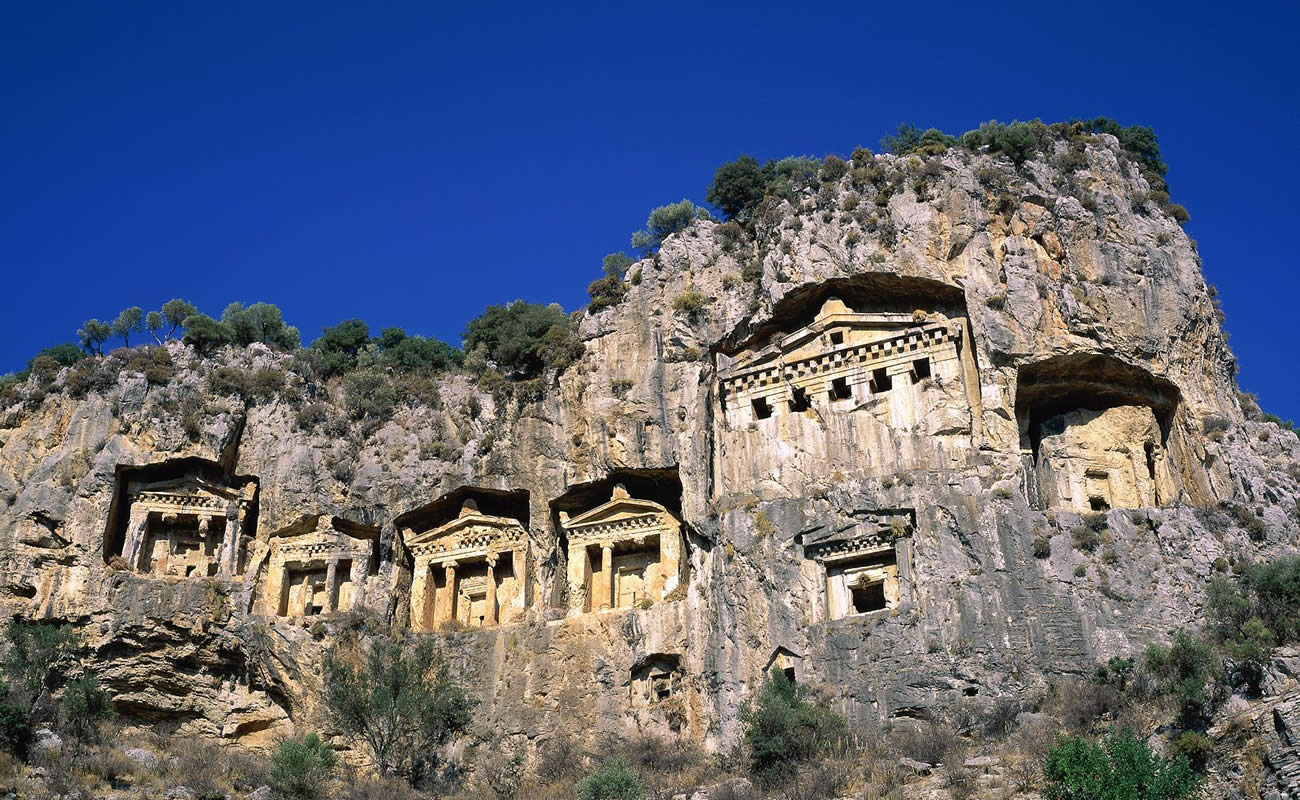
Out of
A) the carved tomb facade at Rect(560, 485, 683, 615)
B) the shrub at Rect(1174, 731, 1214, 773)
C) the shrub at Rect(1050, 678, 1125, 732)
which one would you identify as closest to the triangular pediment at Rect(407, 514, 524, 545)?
the carved tomb facade at Rect(560, 485, 683, 615)

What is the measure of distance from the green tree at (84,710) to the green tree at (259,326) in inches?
617

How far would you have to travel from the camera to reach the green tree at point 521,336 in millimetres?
43719

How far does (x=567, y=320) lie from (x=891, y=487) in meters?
15.6

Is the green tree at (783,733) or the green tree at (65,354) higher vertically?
the green tree at (65,354)

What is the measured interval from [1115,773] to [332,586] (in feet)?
80.6

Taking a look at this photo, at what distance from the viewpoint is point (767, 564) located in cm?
3569

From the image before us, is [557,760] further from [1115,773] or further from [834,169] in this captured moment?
[834,169]

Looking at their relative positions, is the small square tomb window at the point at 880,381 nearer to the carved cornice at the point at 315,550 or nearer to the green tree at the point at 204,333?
the carved cornice at the point at 315,550

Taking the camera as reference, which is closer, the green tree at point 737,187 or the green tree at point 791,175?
the green tree at point 791,175

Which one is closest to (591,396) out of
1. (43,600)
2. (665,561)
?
(665,561)

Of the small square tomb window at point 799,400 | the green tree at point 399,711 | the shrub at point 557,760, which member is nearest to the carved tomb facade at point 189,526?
the green tree at point 399,711

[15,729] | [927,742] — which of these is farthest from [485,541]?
[927,742]

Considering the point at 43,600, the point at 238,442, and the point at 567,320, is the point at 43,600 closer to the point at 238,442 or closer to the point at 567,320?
the point at 238,442

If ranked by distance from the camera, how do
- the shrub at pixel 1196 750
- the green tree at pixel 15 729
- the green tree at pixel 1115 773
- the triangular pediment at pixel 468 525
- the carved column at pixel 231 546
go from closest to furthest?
the green tree at pixel 1115 773 < the shrub at pixel 1196 750 < the green tree at pixel 15 729 < the triangular pediment at pixel 468 525 < the carved column at pixel 231 546
